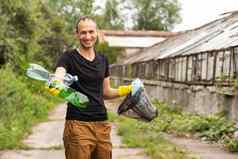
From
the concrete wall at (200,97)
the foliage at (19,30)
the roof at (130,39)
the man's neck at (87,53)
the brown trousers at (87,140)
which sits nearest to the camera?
the brown trousers at (87,140)

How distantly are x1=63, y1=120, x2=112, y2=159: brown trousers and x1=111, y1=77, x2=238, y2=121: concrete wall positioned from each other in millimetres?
7674

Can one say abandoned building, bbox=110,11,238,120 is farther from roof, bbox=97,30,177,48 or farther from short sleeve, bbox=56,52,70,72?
roof, bbox=97,30,177,48

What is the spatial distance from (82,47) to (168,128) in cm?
832

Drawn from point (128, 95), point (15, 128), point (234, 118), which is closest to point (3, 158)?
point (15, 128)

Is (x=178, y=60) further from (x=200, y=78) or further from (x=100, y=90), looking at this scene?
(x=100, y=90)

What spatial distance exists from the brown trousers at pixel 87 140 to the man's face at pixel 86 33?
561mm

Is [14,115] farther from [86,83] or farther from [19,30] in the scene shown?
[19,30]

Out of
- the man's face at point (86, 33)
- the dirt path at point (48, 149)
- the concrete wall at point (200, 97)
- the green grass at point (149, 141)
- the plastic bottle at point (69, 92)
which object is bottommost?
the dirt path at point (48, 149)

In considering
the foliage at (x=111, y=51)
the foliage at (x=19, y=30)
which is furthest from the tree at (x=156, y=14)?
the foliage at (x=19, y=30)

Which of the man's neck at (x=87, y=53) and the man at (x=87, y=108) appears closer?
the man at (x=87, y=108)

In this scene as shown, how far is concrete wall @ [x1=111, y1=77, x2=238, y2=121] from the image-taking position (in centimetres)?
1209

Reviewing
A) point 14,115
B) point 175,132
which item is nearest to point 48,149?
point 14,115

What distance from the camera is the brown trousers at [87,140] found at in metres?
4.10

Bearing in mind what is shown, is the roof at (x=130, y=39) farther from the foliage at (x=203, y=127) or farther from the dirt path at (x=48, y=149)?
the dirt path at (x=48, y=149)
